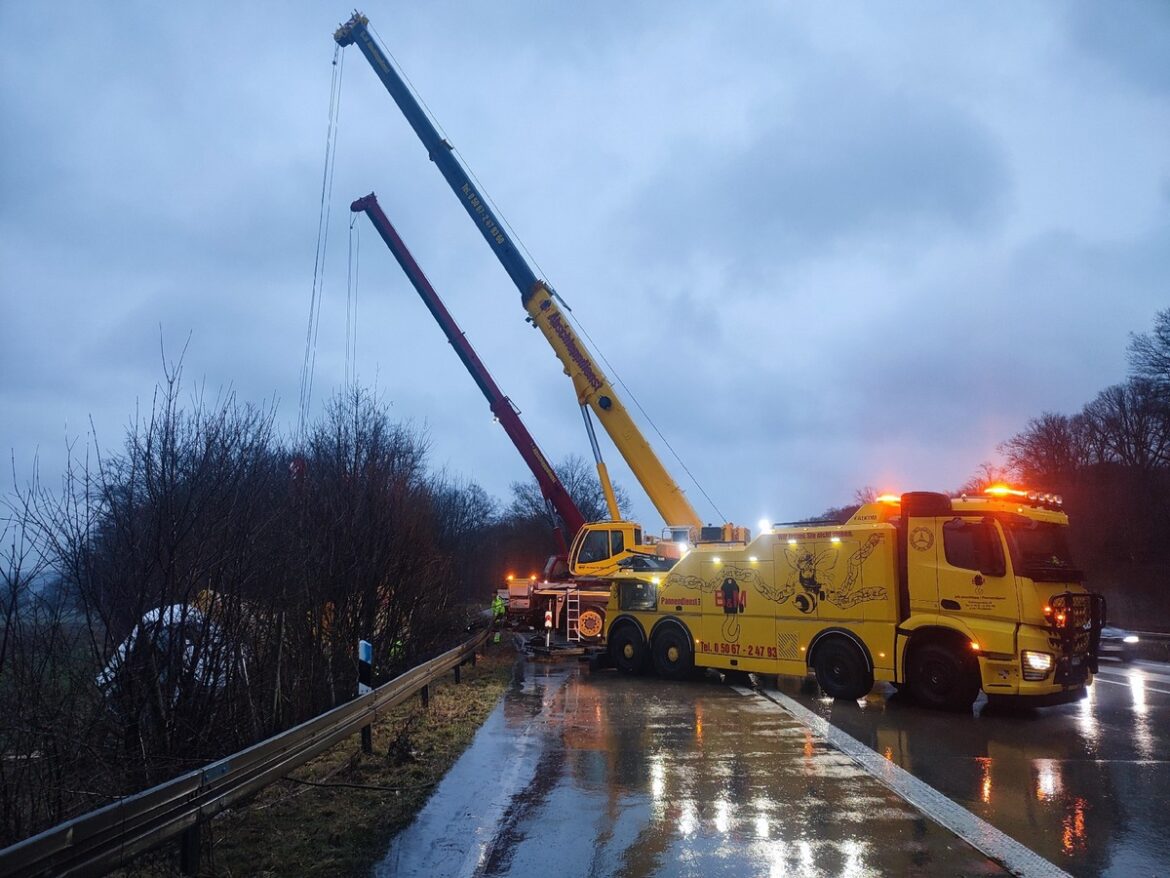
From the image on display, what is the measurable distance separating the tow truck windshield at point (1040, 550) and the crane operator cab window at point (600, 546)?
10.5 m

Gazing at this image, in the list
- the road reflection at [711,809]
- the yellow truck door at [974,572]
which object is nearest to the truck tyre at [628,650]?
the road reflection at [711,809]

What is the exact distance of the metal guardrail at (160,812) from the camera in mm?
3928

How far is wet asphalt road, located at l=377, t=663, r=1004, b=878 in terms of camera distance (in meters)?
5.57

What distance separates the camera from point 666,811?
22.4 feet

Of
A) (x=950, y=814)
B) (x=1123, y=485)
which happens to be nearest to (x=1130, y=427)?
(x=1123, y=485)

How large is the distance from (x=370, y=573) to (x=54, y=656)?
6.89 meters

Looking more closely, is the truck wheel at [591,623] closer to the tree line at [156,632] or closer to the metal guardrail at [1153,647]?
the tree line at [156,632]

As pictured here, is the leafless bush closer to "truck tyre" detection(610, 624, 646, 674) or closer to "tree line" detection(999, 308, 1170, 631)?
"truck tyre" detection(610, 624, 646, 674)

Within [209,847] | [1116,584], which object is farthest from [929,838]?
[1116,584]

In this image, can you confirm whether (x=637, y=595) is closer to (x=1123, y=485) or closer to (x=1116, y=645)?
(x=1116, y=645)

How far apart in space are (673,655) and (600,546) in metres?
5.21

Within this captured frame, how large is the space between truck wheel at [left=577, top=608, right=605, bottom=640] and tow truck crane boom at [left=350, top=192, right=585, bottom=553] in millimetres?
2692

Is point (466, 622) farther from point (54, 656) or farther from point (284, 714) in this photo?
point (54, 656)

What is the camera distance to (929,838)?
604 cm
